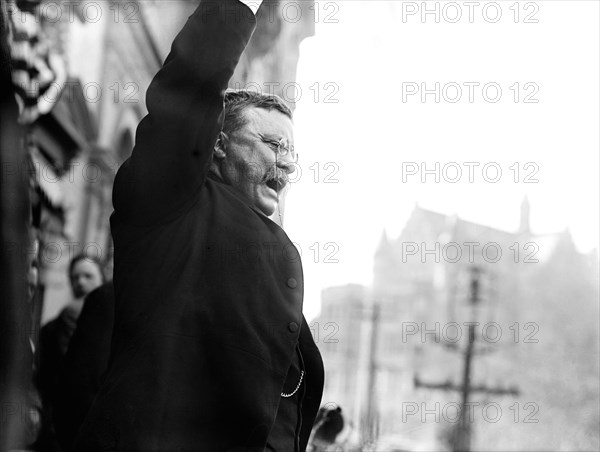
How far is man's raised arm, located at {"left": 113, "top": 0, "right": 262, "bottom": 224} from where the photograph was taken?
1479 millimetres

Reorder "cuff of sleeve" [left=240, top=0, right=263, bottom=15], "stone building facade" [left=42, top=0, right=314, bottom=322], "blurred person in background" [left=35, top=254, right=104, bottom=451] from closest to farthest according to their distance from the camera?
"cuff of sleeve" [left=240, top=0, right=263, bottom=15], "stone building facade" [left=42, top=0, right=314, bottom=322], "blurred person in background" [left=35, top=254, right=104, bottom=451]

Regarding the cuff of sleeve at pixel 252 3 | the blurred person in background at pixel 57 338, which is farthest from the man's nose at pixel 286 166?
the blurred person in background at pixel 57 338

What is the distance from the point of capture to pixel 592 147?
7.23ft

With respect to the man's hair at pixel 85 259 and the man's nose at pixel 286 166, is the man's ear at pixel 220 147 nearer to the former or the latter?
the man's nose at pixel 286 166

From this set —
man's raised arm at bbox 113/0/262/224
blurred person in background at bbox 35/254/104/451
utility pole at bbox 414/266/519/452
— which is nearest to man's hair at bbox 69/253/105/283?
blurred person in background at bbox 35/254/104/451

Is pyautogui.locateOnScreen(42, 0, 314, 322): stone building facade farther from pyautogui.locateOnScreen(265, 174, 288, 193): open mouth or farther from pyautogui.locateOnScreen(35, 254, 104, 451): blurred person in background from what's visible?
pyautogui.locateOnScreen(265, 174, 288, 193): open mouth

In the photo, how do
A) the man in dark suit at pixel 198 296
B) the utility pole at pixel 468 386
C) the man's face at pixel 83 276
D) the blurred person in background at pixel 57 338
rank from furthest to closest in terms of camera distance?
the man's face at pixel 83 276, the blurred person in background at pixel 57 338, the utility pole at pixel 468 386, the man in dark suit at pixel 198 296

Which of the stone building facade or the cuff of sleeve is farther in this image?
the stone building facade

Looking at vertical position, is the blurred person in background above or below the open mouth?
below

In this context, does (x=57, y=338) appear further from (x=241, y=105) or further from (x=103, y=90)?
(x=241, y=105)

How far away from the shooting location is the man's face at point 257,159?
5.30ft

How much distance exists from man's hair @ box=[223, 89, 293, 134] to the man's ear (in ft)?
0.04

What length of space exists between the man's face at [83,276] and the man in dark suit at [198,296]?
1.08m

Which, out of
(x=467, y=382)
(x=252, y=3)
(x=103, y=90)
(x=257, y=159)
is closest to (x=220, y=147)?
(x=257, y=159)
